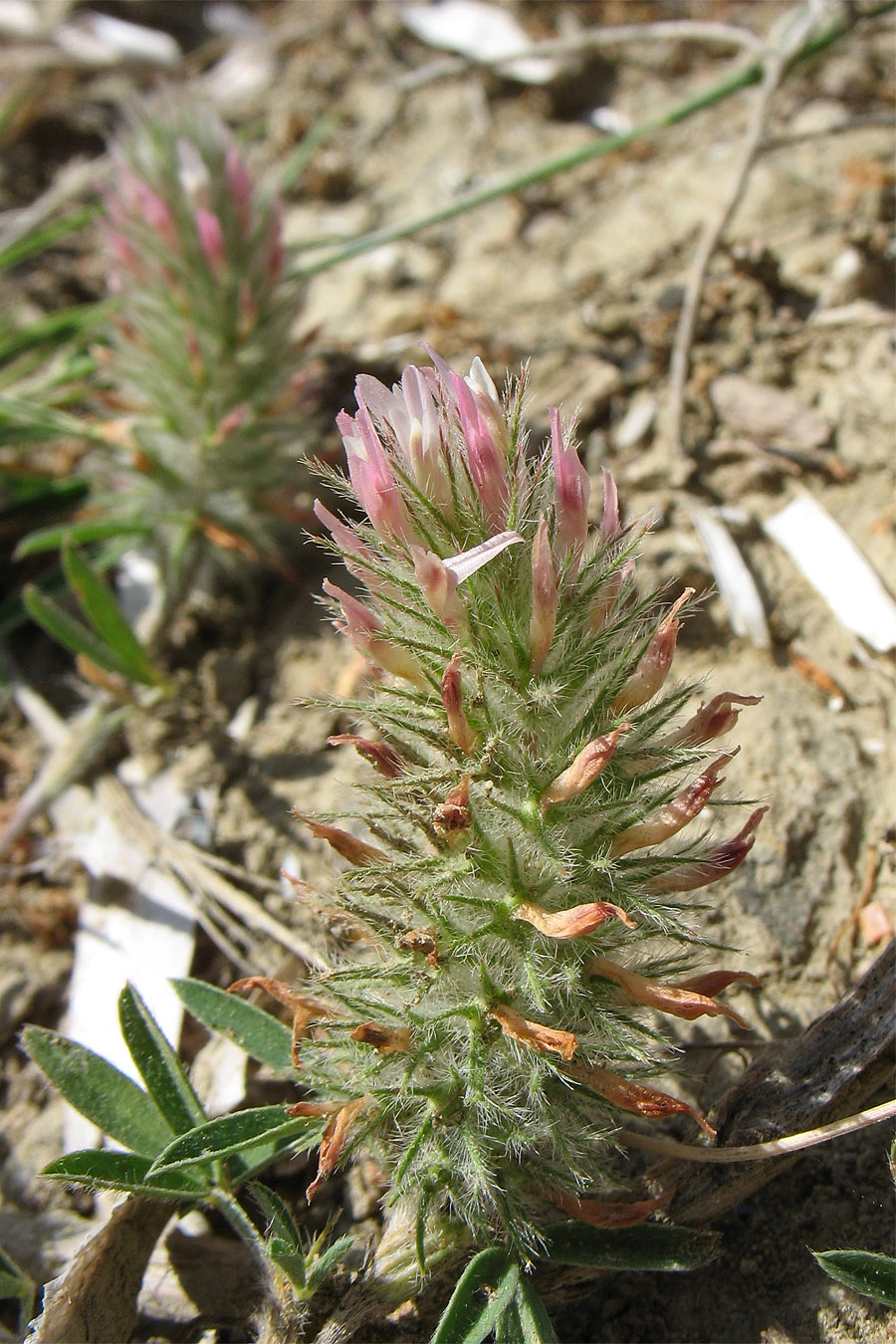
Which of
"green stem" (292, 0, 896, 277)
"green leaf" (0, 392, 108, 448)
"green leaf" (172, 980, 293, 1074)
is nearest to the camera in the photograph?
"green leaf" (172, 980, 293, 1074)

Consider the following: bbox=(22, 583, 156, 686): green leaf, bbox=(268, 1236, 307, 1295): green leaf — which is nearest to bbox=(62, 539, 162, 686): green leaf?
bbox=(22, 583, 156, 686): green leaf

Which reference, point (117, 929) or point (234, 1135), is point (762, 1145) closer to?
point (234, 1135)

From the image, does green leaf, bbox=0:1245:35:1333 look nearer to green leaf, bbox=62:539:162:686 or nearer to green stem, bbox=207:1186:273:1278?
green stem, bbox=207:1186:273:1278

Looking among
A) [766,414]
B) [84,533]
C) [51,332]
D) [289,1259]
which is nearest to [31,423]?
[51,332]

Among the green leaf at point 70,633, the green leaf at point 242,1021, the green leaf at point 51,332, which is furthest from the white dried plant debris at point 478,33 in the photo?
the green leaf at point 242,1021

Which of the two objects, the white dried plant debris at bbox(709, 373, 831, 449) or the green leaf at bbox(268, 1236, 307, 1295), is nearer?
the green leaf at bbox(268, 1236, 307, 1295)

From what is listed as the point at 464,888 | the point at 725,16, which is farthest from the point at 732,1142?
the point at 725,16

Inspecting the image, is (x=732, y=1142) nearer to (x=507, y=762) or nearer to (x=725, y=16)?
(x=507, y=762)
